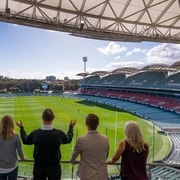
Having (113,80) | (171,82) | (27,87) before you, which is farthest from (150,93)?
(27,87)

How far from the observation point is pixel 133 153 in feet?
10.2

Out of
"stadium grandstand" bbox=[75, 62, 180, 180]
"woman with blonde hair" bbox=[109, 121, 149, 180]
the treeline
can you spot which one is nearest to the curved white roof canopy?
"woman with blonde hair" bbox=[109, 121, 149, 180]

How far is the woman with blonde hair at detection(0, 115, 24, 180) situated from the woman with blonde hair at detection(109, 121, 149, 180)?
1252 millimetres

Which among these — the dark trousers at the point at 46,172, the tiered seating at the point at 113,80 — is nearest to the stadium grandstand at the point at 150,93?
the tiered seating at the point at 113,80

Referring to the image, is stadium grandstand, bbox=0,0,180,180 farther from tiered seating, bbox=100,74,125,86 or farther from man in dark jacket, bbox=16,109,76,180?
tiered seating, bbox=100,74,125,86

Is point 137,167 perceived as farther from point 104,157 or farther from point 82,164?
point 82,164

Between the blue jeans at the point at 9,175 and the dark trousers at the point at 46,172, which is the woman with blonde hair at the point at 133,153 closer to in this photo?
the dark trousers at the point at 46,172

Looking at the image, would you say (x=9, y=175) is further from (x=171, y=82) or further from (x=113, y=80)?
(x=113, y=80)

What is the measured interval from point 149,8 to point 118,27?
3.57ft

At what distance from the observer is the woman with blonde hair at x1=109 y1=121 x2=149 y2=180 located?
10.2 feet

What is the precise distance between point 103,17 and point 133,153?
215 inches

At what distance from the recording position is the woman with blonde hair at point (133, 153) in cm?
312

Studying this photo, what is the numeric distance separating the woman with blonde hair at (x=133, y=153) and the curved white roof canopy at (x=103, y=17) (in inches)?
187

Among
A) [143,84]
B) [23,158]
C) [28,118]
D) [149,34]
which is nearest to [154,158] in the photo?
[149,34]
